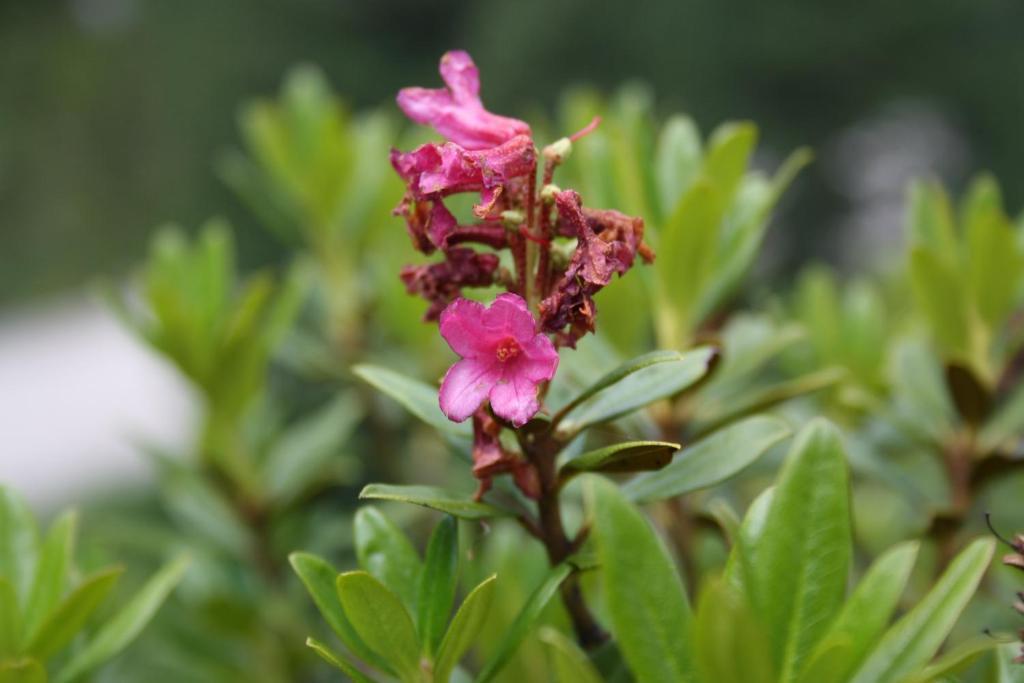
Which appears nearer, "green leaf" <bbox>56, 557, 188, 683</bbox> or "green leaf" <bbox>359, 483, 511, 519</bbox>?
"green leaf" <bbox>359, 483, 511, 519</bbox>

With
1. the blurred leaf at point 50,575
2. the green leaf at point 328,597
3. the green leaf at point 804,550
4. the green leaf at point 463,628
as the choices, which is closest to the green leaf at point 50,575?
the blurred leaf at point 50,575

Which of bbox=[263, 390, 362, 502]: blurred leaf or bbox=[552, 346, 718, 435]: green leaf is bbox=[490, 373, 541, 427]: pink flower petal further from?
bbox=[263, 390, 362, 502]: blurred leaf

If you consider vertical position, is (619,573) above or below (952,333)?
below

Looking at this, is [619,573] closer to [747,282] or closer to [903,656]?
[903,656]

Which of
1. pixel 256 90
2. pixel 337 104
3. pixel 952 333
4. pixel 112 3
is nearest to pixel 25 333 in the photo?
pixel 112 3

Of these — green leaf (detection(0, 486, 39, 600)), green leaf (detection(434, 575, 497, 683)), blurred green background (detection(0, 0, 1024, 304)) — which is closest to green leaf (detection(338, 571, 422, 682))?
green leaf (detection(434, 575, 497, 683))

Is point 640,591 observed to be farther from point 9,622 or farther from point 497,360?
point 9,622
